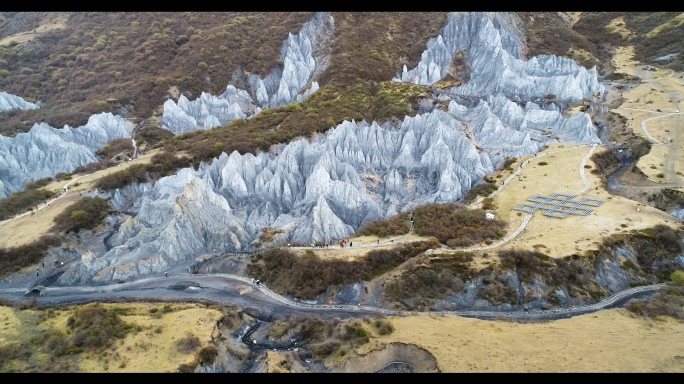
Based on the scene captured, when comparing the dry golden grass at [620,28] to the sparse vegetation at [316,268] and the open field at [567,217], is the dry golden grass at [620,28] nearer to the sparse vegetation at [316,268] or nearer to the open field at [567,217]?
the open field at [567,217]

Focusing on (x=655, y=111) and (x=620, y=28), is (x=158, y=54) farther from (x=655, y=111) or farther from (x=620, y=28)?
(x=620, y=28)

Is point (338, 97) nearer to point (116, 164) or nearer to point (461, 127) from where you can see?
point (461, 127)

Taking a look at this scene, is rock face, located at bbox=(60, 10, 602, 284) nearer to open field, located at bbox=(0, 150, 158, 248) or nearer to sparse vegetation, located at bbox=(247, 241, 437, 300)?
sparse vegetation, located at bbox=(247, 241, 437, 300)

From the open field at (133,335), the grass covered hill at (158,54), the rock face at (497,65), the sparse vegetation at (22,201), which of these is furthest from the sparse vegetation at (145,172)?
the rock face at (497,65)

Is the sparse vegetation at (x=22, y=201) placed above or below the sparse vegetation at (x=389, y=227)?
above

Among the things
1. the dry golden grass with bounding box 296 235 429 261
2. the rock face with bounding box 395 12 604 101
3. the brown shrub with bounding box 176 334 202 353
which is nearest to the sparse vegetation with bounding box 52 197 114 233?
the dry golden grass with bounding box 296 235 429 261
